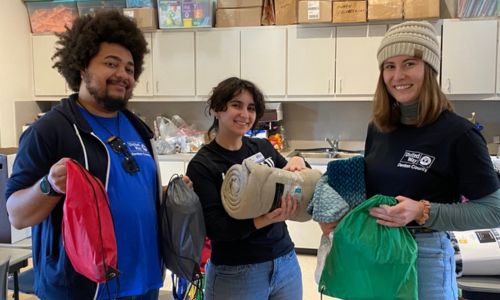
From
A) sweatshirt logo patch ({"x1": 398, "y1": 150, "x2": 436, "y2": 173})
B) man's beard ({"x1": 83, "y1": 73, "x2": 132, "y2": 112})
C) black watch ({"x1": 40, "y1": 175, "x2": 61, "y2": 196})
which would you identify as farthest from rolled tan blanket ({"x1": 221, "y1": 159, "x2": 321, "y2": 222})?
black watch ({"x1": 40, "y1": 175, "x2": 61, "y2": 196})

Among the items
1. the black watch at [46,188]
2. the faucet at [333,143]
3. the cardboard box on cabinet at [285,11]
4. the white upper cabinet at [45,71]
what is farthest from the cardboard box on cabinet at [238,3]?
the black watch at [46,188]

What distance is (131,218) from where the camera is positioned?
148cm

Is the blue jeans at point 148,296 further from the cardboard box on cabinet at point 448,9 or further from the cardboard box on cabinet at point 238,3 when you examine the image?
the cardboard box on cabinet at point 448,9

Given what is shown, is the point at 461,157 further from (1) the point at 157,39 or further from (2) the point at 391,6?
(1) the point at 157,39

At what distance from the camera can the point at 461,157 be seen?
1294 mm

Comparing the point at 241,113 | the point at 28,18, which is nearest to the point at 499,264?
the point at 241,113

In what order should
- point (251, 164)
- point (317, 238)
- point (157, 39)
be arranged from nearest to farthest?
point (251, 164) < point (317, 238) < point (157, 39)

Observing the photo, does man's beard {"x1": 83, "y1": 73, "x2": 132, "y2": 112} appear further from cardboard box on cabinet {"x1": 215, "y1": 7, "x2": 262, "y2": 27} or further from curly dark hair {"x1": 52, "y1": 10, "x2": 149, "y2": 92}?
cardboard box on cabinet {"x1": 215, "y1": 7, "x2": 262, "y2": 27}

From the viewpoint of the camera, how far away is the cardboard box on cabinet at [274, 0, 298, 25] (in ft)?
13.7

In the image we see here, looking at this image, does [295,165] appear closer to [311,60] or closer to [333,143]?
[311,60]

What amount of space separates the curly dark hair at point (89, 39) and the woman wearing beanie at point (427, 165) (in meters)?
0.87

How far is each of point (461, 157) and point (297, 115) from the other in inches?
134

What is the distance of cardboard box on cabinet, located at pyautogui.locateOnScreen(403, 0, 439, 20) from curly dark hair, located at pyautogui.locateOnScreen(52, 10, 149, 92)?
110 inches

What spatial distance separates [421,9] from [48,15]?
3.57 meters
